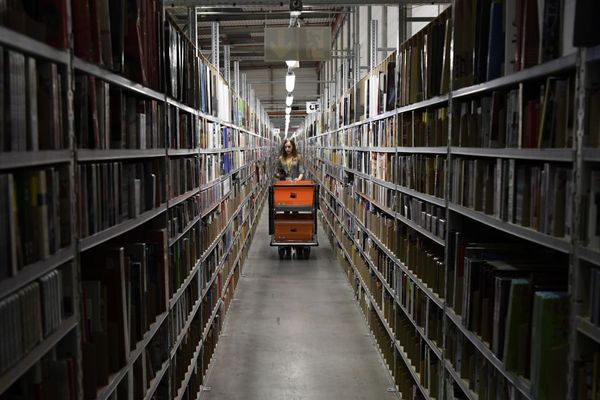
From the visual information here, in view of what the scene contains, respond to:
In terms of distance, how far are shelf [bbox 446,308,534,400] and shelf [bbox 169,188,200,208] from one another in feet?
5.62

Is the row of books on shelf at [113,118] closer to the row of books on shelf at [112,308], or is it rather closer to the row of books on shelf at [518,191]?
the row of books on shelf at [112,308]

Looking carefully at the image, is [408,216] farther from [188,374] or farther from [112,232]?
[112,232]

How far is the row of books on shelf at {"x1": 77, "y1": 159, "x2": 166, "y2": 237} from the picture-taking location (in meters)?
2.07

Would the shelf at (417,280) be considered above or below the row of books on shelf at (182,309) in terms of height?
above

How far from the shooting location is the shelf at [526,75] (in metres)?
1.88

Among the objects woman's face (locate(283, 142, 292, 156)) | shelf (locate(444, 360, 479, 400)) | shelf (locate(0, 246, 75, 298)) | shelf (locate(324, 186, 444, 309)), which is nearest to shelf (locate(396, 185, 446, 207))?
shelf (locate(324, 186, 444, 309))

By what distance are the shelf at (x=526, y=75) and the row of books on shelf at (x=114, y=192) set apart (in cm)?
161

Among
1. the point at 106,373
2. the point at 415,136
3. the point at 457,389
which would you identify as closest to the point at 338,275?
the point at 415,136

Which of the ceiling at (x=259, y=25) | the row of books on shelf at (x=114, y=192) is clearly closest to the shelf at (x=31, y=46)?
the row of books on shelf at (x=114, y=192)

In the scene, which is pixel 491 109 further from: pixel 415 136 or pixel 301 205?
pixel 301 205

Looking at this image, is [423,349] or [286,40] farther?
[286,40]

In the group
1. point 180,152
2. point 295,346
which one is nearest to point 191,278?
point 180,152

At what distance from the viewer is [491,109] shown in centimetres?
262

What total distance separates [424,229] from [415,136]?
0.69 m
